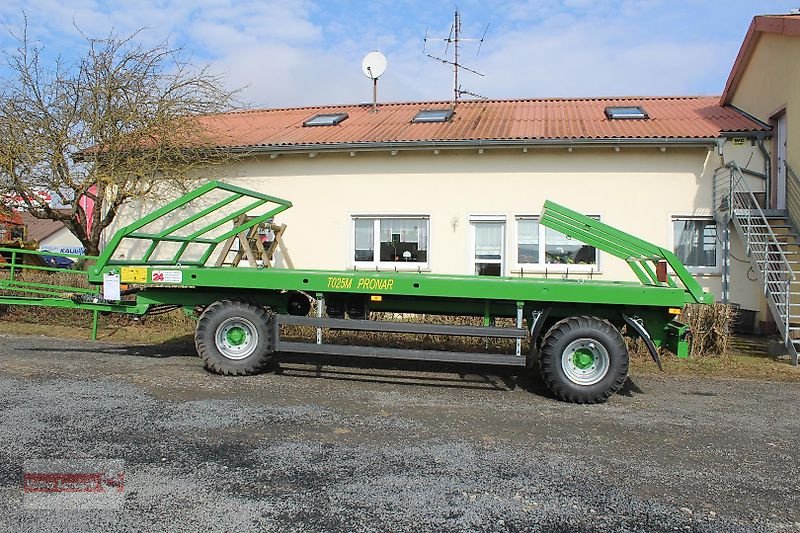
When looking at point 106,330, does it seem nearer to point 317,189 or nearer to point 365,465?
point 317,189

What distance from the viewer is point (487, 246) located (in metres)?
12.5

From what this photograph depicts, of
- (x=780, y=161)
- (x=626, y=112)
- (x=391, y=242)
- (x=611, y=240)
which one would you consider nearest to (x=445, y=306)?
(x=611, y=240)

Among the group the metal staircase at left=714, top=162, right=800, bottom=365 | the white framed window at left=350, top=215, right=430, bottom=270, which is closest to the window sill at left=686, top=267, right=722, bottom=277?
the metal staircase at left=714, top=162, right=800, bottom=365

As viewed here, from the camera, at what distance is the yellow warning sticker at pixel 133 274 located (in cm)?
737

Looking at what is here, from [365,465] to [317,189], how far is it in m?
9.49

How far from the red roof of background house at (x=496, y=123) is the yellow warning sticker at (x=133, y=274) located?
19.6 ft

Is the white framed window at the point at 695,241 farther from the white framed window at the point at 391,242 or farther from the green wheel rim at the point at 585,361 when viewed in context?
the green wheel rim at the point at 585,361

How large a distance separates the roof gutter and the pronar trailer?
15.1 ft

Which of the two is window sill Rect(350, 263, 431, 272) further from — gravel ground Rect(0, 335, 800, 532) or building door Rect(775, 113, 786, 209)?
building door Rect(775, 113, 786, 209)

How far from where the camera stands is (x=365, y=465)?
4.27m

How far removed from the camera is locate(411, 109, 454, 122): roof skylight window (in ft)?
46.4

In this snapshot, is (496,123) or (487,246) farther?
(496,123)

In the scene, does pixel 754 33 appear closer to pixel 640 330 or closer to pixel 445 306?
pixel 640 330

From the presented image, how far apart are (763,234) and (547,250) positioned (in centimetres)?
376
